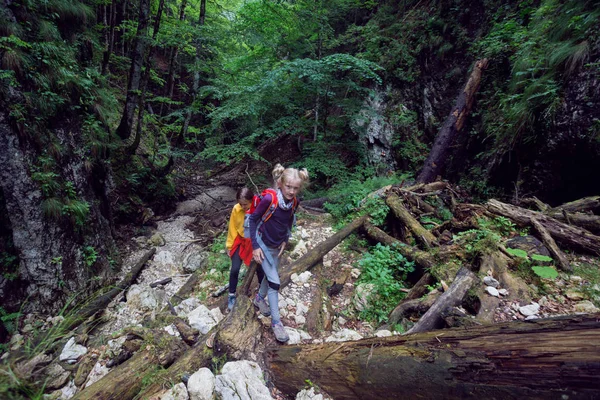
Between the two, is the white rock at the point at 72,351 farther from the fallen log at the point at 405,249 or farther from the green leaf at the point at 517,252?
the green leaf at the point at 517,252

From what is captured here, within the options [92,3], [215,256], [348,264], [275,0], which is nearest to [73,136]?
[215,256]

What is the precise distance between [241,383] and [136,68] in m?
9.47

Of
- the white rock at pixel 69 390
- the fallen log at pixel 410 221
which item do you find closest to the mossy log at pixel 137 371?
the white rock at pixel 69 390

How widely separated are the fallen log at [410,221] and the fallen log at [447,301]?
1380 millimetres

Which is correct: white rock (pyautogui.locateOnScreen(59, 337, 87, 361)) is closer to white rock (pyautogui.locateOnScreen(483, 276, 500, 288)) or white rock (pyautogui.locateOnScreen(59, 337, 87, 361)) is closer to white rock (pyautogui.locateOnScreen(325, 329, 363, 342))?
white rock (pyautogui.locateOnScreen(325, 329, 363, 342))

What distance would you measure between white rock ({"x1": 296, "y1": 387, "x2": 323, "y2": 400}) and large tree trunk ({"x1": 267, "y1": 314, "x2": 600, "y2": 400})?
0.20 feet

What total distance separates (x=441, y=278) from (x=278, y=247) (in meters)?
2.40

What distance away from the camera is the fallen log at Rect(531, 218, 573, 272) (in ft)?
11.5

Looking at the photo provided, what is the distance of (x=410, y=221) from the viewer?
558 centimetres

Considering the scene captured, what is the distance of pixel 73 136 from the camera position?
18.7 feet

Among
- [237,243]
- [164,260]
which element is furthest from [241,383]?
[164,260]

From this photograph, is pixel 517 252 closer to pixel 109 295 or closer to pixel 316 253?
pixel 316 253

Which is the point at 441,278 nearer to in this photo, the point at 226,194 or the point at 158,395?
the point at 158,395

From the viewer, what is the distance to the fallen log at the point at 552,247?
11.5 ft
